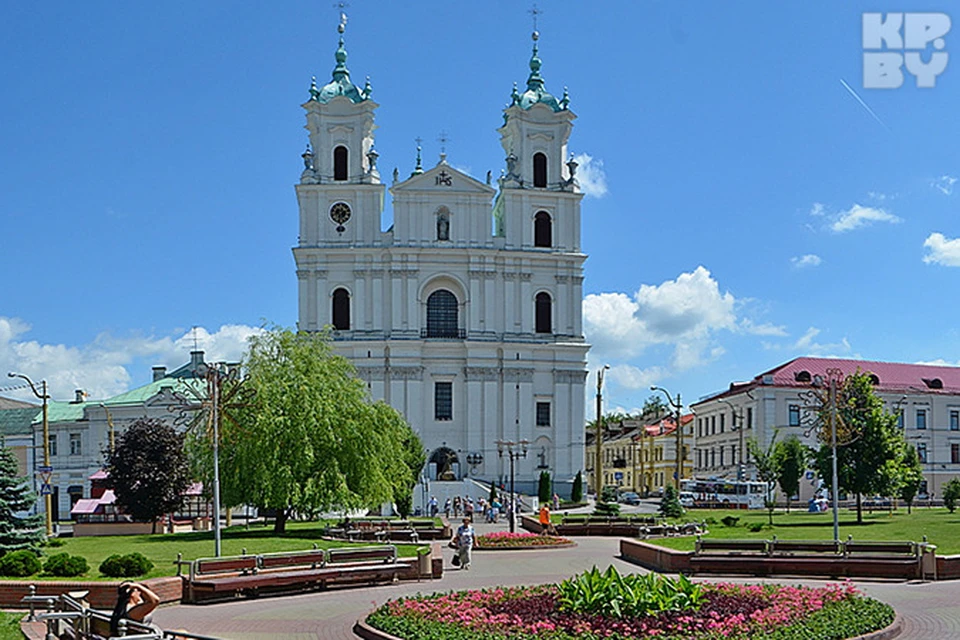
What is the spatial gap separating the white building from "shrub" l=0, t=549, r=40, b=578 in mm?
60761

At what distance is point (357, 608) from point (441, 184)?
60845 millimetres

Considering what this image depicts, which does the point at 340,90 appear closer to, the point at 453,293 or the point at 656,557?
the point at 453,293

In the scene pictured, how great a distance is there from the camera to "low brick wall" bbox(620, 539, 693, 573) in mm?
25875

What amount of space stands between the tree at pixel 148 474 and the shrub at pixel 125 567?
26652 millimetres

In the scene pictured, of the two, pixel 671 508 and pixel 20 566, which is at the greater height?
pixel 20 566

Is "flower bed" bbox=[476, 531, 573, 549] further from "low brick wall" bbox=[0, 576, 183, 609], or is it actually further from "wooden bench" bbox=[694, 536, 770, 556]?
"low brick wall" bbox=[0, 576, 183, 609]

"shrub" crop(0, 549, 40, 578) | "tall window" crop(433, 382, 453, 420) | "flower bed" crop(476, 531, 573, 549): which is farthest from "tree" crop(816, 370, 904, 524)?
"tall window" crop(433, 382, 453, 420)

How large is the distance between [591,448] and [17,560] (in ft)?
369

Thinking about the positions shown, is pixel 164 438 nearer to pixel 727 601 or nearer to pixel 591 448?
pixel 727 601

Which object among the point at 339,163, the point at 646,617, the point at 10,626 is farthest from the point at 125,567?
the point at 339,163

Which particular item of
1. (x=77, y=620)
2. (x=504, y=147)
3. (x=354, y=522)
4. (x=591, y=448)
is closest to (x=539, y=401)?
(x=504, y=147)

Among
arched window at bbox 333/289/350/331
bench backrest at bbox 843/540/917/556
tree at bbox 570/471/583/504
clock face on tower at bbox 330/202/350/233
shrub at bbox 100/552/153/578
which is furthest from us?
clock face on tower at bbox 330/202/350/233

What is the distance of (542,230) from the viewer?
80.4 m

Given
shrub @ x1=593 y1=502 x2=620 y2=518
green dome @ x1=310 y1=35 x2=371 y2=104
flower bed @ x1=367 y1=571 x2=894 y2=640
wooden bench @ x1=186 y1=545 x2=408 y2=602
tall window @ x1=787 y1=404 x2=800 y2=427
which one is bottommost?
shrub @ x1=593 y1=502 x2=620 y2=518
